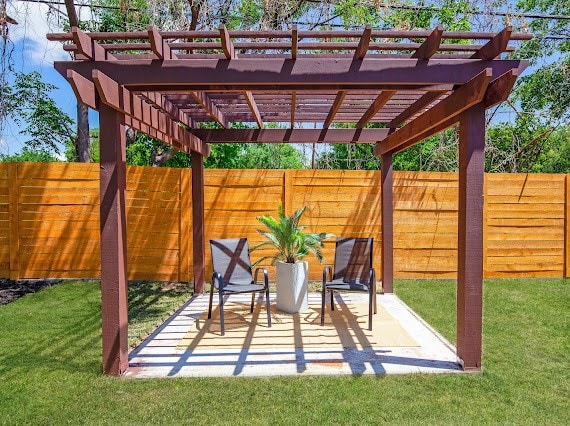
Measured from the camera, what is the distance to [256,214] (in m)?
7.46

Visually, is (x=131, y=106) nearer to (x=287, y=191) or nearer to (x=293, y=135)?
(x=293, y=135)

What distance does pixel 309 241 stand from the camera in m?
5.63

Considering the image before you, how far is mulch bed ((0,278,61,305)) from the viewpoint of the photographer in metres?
6.32

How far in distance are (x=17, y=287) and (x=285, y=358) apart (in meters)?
5.21

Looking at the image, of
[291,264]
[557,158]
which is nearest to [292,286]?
[291,264]

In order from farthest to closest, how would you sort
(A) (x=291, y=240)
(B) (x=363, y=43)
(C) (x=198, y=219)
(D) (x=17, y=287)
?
(D) (x=17, y=287), (C) (x=198, y=219), (A) (x=291, y=240), (B) (x=363, y=43)

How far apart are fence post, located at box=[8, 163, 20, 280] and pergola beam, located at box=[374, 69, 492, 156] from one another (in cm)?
623

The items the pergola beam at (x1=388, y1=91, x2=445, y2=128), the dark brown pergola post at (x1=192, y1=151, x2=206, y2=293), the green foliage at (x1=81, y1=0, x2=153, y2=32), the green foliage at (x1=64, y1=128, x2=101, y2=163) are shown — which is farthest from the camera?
the green foliage at (x1=64, y1=128, x2=101, y2=163)

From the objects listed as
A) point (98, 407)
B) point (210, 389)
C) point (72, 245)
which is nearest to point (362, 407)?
point (210, 389)

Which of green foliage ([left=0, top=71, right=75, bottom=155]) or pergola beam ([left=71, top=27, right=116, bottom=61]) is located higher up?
green foliage ([left=0, top=71, right=75, bottom=155])

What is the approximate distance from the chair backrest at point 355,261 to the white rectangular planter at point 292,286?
479 millimetres

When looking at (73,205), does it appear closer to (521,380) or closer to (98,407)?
(98,407)

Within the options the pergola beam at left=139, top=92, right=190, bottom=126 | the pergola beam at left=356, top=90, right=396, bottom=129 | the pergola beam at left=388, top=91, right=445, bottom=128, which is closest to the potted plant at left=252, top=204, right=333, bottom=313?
the pergola beam at left=356, top=90, right=396, bottom=129

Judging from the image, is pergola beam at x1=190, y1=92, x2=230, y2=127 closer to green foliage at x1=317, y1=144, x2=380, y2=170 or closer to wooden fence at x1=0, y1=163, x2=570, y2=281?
wooden fence at x1=0, y1=163, x2=570, y2=281
